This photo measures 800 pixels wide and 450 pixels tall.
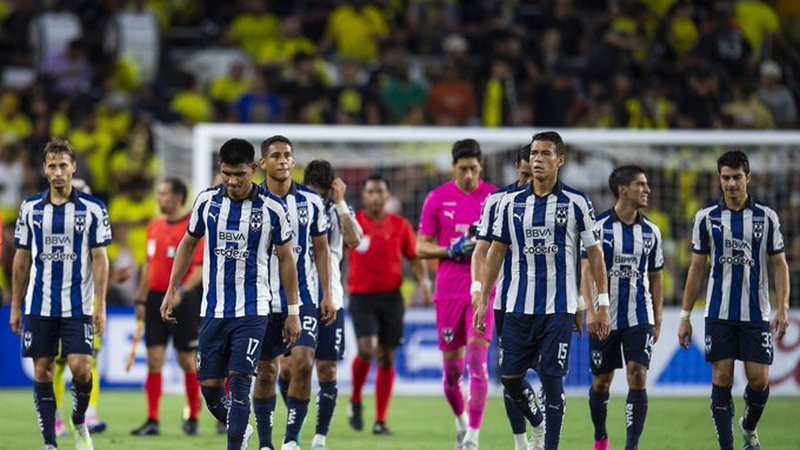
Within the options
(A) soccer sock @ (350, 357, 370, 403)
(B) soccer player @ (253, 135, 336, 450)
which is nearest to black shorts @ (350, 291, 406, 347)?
(A) soccer sock @ (350, 357, 370, 403)

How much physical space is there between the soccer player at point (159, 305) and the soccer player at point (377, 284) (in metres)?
1.55

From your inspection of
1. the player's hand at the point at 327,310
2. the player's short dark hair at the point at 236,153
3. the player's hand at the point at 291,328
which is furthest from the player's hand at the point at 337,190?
the player's short dark hair at the point at 236,153

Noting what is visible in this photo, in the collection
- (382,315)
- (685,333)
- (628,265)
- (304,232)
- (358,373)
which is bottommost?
(358,373)

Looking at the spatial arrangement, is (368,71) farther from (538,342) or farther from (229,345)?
(229,345)

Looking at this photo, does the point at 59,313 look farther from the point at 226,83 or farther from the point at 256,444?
the point at 226,83

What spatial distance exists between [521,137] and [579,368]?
2.84 m

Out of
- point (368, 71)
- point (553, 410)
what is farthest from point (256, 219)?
point (368, 71)

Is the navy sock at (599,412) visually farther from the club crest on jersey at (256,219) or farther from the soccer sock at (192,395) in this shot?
the soccer sock at (192,395)

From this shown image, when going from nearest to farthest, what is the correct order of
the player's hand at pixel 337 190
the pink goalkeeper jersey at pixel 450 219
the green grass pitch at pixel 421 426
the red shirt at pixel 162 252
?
the player's hand at pixel 337 190
the pink goalkeeper jersey at pixel 450 219
the green grass pitch at pixel 421 426
the red shirt at pixel 162 252

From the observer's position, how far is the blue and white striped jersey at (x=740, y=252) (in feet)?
37.3

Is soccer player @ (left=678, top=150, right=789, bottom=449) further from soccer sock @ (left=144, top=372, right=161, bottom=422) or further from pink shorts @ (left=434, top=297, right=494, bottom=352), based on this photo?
soccer sock @ (left=144, top=372, right=161, bottom=422)

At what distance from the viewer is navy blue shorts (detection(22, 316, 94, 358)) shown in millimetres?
11445

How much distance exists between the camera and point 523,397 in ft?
36.0

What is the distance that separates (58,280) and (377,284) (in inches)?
163
